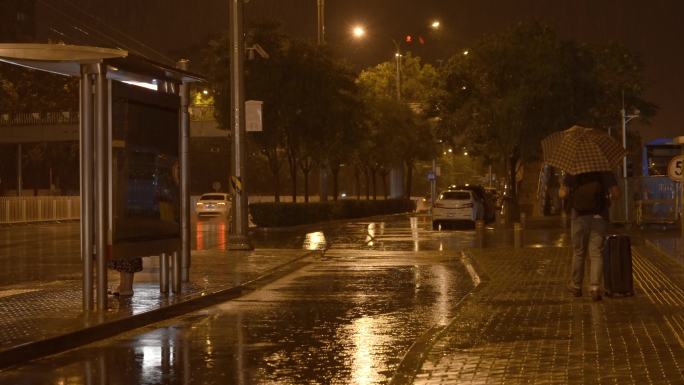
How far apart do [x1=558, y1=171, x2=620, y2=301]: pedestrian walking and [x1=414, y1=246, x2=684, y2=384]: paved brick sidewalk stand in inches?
20.6

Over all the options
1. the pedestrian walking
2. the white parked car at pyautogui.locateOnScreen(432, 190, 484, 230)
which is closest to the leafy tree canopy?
the white parked car at pyautogui.locateOnScreen(432, 190, 484, 230)

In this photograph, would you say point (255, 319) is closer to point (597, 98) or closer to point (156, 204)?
point (156, 204)

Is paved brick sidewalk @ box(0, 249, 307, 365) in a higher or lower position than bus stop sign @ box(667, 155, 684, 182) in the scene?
lower

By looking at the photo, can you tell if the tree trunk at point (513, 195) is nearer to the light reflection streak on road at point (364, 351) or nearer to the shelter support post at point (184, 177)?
the shelter support post at point (184, 177)

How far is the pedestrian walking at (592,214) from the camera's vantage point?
1483 centimetres

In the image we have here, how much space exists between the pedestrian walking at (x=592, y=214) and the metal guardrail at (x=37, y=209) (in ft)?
151

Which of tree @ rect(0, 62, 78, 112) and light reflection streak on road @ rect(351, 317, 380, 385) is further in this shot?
tree @ rect(0, 62, 78, 112)

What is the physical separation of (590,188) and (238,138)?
49.4 feet

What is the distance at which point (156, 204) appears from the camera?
15516 millimetres

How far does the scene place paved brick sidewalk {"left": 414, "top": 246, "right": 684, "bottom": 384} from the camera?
947cm

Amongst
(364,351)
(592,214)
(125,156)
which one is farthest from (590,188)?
(125,156)

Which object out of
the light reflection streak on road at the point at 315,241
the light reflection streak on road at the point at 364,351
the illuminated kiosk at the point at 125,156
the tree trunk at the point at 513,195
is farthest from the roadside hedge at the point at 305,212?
the light reflection streak on road at the point at 364,351

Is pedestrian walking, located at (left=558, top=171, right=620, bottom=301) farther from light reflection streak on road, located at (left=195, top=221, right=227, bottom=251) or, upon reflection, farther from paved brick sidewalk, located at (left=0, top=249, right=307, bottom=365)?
light reflection streak on road, located at (left=195, top=221, right=227, bottom=251)

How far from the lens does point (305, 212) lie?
47.2 meters
